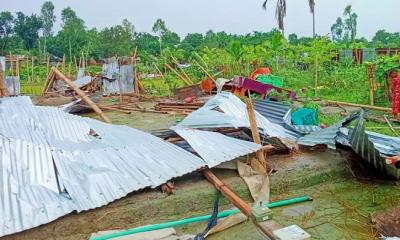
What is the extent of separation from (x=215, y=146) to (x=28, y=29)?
52.4 metres

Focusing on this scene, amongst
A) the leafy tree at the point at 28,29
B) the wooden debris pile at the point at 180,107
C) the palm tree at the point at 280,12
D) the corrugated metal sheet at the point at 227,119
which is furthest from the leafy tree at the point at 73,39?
the corrugated metal sheet at the point at 227,119

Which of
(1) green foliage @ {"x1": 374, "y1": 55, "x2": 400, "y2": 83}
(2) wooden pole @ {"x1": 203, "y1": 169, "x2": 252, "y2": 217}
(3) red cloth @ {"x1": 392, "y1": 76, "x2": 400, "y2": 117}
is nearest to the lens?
(2) wooden pole @ {"x1": 203, "y1": 169, "x2": 252, "y2": 217}

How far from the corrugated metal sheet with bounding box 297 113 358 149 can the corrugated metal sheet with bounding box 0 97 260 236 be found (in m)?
1.33

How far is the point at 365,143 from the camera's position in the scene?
489 cm

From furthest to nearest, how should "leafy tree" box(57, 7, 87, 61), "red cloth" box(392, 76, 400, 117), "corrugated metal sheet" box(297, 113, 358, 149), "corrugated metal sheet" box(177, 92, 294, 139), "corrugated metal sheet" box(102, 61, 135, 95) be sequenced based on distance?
"leafy tree" box(57, 7, 87, 61) < "corrugated metal sheet" box(102, 61, 135, 95) < "red cloth" box(392, 76, 400, 117) < "corrugated metal sheet" box(177, 92, 294, 139) < "corrugated metal sheet" box(297, 113, 358, 149)

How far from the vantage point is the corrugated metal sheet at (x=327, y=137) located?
5.70 m

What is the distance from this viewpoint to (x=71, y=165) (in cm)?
446

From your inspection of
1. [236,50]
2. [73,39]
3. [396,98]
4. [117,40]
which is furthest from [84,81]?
[73,39]

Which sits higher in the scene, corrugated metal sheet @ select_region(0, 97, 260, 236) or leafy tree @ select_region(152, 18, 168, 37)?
leafy tree @ select_region(152, 18, 168, 37)

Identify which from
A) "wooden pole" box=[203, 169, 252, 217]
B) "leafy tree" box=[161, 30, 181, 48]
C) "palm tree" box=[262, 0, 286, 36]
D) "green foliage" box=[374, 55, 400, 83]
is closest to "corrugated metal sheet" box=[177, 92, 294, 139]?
"wooden pole" box=[203, 169, 252, 217]

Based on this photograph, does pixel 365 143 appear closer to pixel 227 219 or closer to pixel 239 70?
pixel 227 219

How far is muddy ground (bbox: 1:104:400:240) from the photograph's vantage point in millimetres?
4062

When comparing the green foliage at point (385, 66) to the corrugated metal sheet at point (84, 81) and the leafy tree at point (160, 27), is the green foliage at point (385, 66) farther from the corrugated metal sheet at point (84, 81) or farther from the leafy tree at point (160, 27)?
the leafy tree at point (160, 27)

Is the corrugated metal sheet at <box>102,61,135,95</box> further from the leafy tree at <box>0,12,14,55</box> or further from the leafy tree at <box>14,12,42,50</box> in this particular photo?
the leafy tree at <box>0,12,14,55</box>
